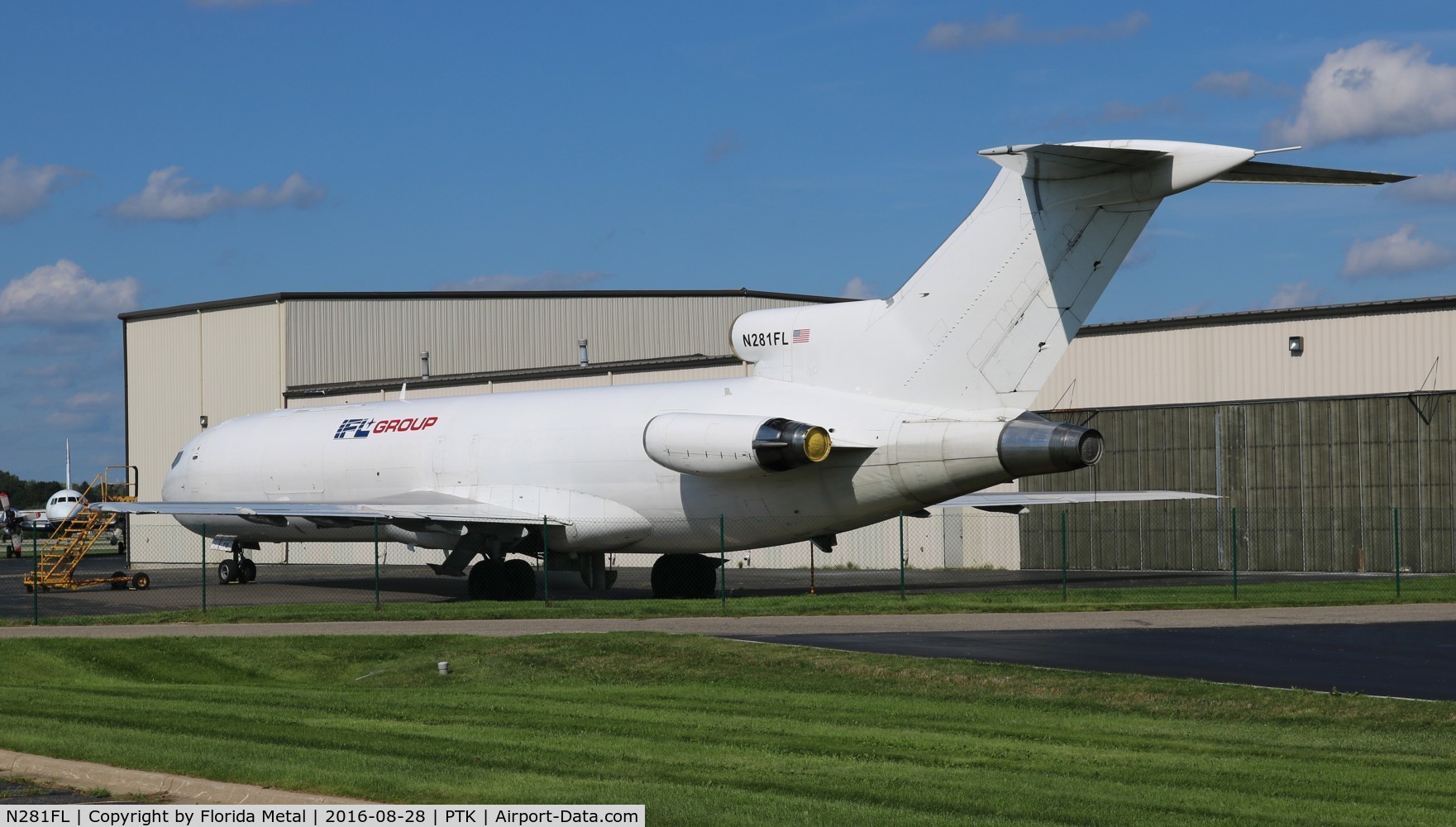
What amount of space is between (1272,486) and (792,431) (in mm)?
17178

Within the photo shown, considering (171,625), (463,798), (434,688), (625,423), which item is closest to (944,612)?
(625,423)

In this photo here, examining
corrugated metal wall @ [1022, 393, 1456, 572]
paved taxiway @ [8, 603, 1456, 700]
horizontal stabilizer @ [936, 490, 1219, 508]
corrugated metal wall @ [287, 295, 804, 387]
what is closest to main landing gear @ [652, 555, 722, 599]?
horizontal stabilizer @ [936, 490, 1219, 508]

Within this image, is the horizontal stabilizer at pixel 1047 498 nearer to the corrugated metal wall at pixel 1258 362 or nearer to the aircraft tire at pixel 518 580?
the corrugated metal wall at pixel 1258 362

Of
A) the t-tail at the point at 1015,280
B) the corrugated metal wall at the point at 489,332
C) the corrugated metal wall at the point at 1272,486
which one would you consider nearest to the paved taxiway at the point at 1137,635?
the t-tail at the point at 1015,280

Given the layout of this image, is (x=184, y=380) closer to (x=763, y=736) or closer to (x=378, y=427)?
(x=378, y=427)

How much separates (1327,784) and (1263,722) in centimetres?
328

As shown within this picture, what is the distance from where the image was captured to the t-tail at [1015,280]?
65.4 ft

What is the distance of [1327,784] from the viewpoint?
10.4 m

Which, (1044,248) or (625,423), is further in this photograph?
(625,423)

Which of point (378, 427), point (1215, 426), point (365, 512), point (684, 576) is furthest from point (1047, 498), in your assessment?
point (378, 427)

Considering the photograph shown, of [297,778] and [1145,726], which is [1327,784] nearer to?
[1145,726]

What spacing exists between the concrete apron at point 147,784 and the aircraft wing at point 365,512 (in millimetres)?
17654

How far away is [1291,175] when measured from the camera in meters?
19.5

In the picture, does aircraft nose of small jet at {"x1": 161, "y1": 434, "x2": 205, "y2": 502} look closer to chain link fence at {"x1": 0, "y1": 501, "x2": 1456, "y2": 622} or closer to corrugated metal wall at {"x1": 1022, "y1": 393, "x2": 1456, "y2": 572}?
chain link fence at {"x1": 0, "y1": 501, "x2": 1456, "y2": 622}
